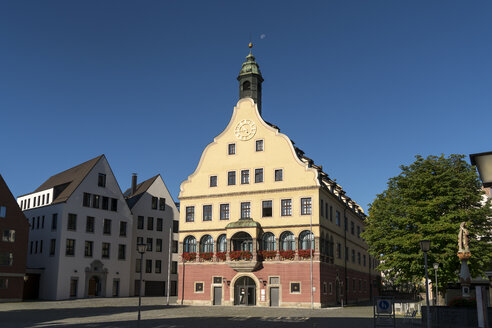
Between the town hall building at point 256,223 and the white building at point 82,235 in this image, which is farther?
the white building at point 82,235

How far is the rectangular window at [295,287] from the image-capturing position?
47.7 meters

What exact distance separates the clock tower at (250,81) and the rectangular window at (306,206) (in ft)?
41.0

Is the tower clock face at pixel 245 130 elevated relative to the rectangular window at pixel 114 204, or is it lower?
elevated

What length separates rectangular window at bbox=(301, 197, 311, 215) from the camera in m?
48.8

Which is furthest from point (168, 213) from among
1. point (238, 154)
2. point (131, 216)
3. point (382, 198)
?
point (382, 198)

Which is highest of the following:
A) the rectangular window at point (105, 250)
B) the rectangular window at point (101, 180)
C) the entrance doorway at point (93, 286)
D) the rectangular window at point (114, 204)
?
the rectangular window at point (101, 180)

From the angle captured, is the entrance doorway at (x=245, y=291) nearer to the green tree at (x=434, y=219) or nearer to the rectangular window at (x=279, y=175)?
the rectangular window at (x=279, y=175)

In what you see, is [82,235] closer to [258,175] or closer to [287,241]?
[258,175]

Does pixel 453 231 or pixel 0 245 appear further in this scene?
pixel 0 245

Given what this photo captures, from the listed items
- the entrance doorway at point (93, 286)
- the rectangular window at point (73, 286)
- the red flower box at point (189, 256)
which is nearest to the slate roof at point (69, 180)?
the rectangular window at point (73, 286)

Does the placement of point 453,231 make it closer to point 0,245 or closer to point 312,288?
point 312,288

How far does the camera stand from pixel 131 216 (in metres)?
70.1

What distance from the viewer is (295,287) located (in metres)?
47.8

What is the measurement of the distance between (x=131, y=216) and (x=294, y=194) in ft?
98.2
